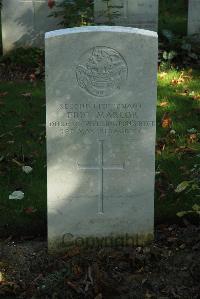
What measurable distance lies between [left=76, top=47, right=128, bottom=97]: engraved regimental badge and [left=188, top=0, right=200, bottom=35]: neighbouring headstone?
5195 millimetres

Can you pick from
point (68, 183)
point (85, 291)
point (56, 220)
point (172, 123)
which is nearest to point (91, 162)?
point (68, 183)

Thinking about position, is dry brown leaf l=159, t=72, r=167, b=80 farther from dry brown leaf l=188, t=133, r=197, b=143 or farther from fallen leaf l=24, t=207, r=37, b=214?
fallen leaf l=24, t=207, r=37, b=214

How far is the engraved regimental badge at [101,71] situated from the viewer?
438 cm

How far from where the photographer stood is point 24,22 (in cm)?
919

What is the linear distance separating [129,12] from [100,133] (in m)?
5.01

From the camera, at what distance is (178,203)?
526 cm

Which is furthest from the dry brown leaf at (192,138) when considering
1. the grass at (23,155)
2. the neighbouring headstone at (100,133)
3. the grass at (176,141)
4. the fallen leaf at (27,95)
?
the fallen leaf at (27,95)

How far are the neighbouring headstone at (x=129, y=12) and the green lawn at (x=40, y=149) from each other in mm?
1257

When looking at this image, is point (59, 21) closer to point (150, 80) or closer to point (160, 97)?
point (160, 97)

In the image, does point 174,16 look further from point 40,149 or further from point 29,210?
point 29,210

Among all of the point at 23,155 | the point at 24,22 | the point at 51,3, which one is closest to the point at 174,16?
the point at 51,3

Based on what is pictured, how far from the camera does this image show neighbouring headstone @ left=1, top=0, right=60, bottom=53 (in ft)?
29.8

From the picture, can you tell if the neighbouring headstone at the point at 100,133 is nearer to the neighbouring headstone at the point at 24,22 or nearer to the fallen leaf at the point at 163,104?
the fallen leaf at the point at 163,104

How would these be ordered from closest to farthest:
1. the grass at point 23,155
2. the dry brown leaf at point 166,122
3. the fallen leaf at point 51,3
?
the grass at point 23,155 → the dry brown leaf at point 166,122 → the fallen leaf at point 51,3
